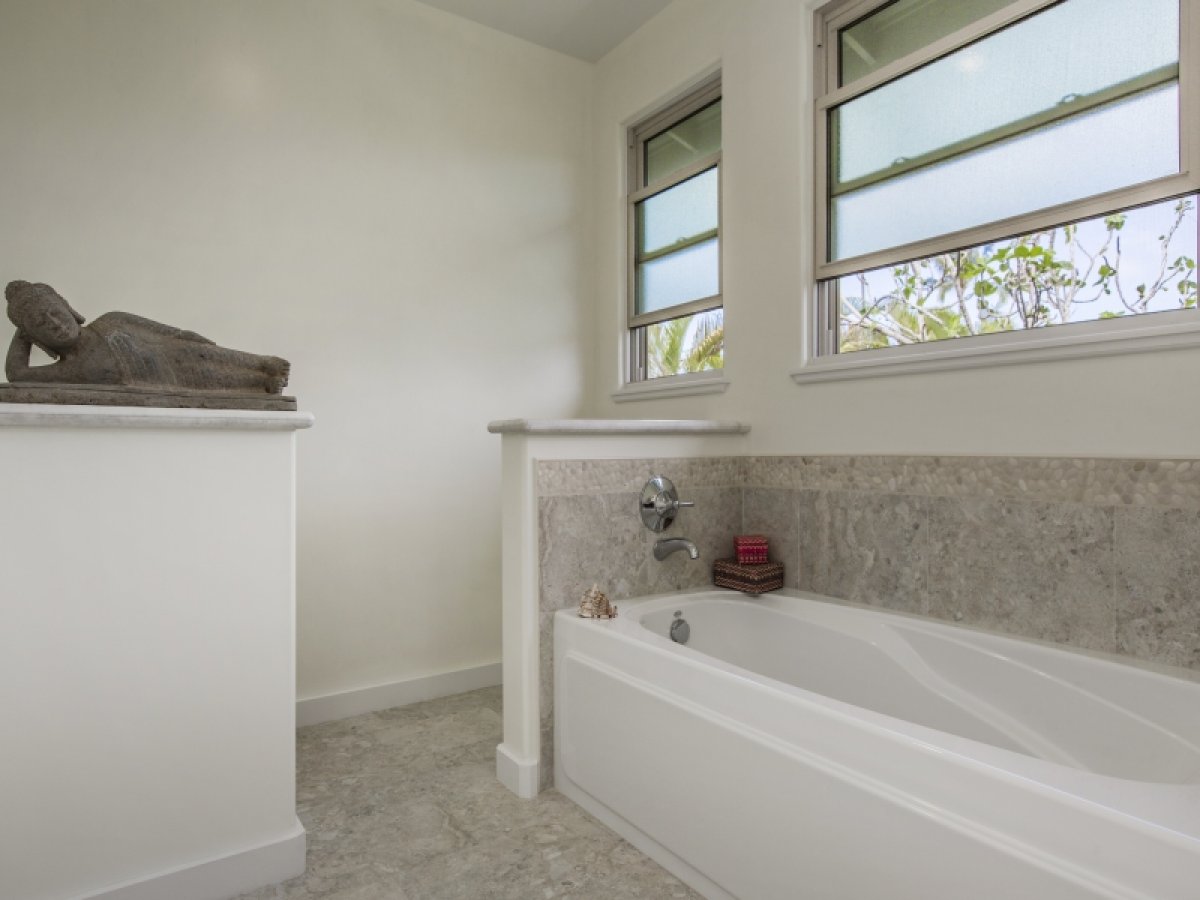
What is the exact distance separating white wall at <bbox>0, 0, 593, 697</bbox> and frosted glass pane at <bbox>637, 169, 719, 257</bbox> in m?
0.34

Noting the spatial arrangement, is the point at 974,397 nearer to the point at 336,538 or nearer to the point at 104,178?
the point at 336,538

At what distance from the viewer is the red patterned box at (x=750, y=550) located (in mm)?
2447

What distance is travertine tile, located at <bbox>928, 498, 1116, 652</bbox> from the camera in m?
1.71

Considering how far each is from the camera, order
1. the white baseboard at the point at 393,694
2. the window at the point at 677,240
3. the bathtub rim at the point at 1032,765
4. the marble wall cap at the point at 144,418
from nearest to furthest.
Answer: the bathtub rim at the point at 1032,765
the marble wall cap at the point at 144,418
the white baseboard at the point at 393,694
the window at the point at 677,240

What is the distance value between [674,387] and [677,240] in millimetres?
681

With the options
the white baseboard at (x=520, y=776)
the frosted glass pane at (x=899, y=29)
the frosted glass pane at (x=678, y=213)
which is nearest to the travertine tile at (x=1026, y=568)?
the white baseboard at (x=520, y=776)

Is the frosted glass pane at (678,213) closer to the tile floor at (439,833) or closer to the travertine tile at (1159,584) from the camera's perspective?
the travertine tile at (1159,584)

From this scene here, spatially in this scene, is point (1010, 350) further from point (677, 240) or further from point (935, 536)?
point (677, 240)

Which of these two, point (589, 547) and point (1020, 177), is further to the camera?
point (589, 547)

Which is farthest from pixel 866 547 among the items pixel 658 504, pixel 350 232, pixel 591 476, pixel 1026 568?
pixel 350 232

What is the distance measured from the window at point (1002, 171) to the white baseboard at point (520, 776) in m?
1.60

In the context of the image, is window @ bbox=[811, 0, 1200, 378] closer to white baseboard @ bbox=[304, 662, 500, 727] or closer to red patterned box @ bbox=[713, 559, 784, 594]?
red patterned box @ bbox=[713, 559, 784, 594]

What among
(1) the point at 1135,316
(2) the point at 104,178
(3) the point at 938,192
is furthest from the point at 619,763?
(2) the point at 104,178

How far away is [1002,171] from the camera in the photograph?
197 centimetres
